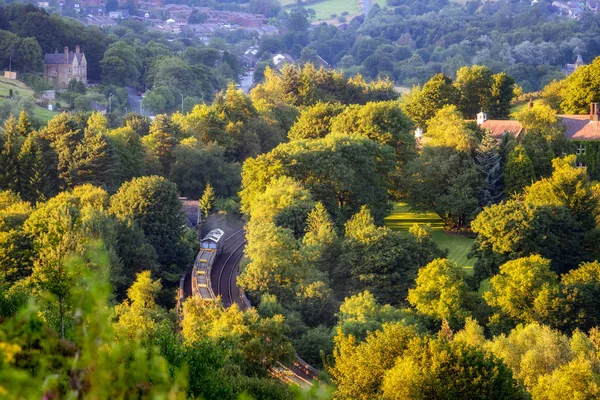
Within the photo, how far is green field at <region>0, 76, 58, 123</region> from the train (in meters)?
22.4

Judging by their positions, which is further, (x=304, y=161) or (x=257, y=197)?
(x=304, y=161)

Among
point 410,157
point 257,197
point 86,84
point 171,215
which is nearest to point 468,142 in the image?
point 410,157

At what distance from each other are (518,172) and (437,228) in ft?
14.3

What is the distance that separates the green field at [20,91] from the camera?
190 ft

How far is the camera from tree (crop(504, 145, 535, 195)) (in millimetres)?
40938

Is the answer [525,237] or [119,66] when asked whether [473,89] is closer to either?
[525,237]

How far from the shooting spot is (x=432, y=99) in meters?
54.1

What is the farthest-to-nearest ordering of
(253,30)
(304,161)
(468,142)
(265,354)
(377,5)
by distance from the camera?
1. (377,5)
2. (253,30)
3. (468,142)
4. (304,161)
5. (265,354)

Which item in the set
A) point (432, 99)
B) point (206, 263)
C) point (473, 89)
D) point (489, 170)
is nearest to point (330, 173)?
point (206, 263)

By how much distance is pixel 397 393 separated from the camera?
19328 millimetres

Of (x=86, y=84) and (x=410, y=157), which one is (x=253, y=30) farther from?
(x=410, y=157)

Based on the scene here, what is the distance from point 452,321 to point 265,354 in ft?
25.7

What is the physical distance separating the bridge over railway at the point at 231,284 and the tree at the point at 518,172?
12.1 metres

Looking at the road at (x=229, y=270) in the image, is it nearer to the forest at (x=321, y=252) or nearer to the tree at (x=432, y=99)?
the forest at (x=321, y=252)
